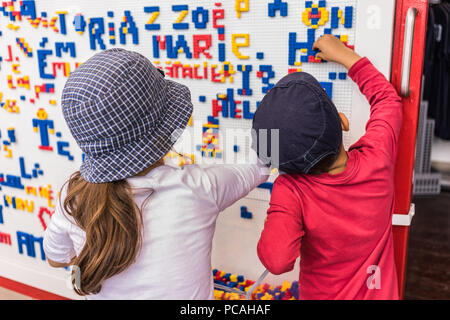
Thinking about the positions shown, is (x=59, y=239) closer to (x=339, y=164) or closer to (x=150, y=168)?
(x=150, y=168)

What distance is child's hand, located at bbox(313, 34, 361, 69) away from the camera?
135cm

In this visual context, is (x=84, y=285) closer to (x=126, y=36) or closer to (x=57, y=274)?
(x=126, y=36)

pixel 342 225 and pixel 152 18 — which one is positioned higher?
pixel 152 18

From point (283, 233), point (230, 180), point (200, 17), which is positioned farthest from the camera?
point (200, 17)

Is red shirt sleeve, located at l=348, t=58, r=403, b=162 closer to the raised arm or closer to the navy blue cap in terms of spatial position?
the raised arm

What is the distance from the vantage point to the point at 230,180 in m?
1.19

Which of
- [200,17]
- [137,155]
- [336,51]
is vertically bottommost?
[137,155]

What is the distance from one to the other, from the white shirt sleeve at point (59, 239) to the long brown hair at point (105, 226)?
7 centimetres

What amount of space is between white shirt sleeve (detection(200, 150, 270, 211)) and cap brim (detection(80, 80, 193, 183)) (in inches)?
6.4

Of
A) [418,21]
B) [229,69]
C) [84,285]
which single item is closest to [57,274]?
[84,285]

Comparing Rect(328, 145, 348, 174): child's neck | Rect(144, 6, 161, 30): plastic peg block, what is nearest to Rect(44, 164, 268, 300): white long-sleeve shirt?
Rect(328, 145, 348, 174): child's neck

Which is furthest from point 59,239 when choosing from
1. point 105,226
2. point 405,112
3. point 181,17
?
point 405,112

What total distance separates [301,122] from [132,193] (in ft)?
1.40

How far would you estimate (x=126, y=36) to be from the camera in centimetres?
173
